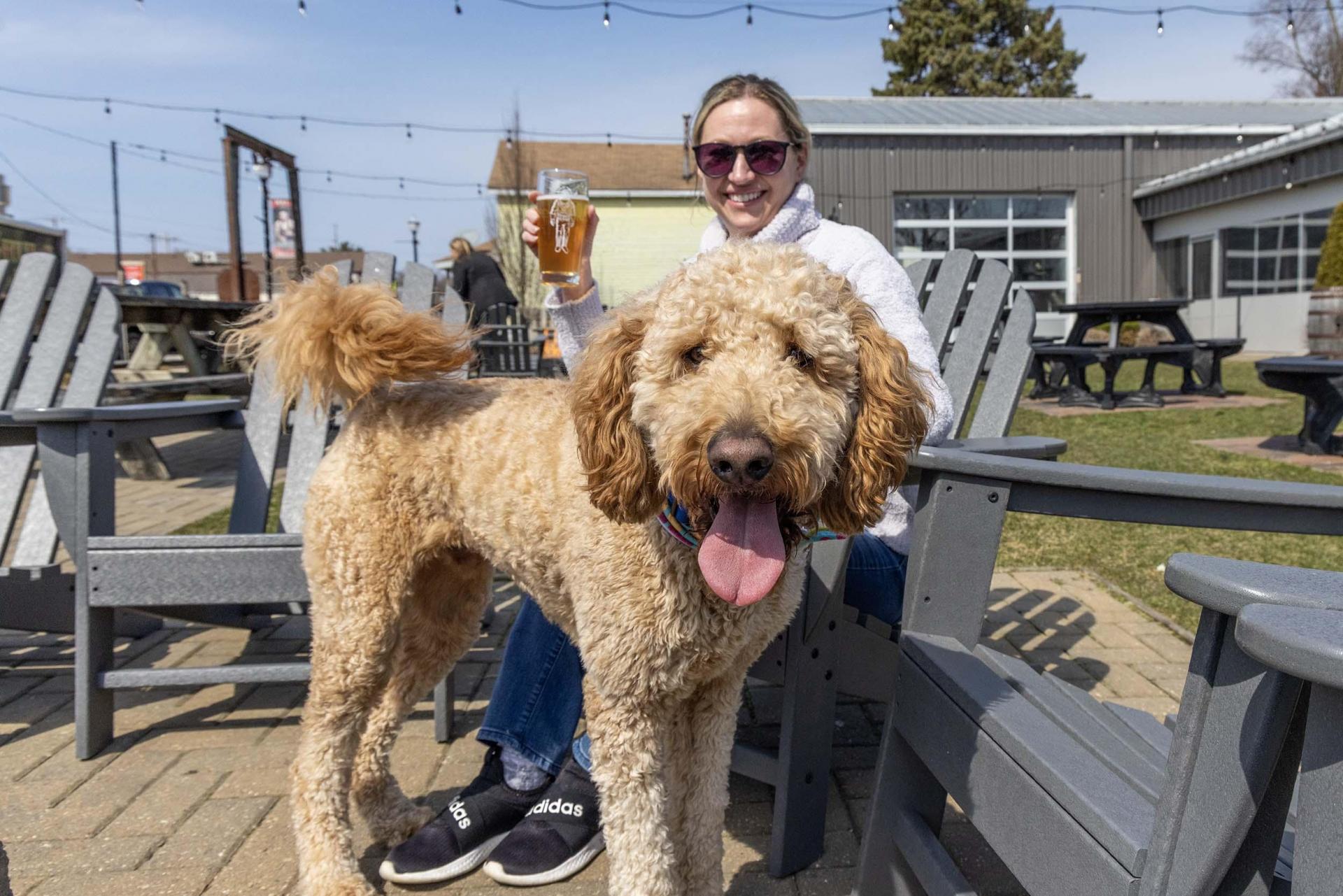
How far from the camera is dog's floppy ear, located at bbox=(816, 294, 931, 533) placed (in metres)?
1.68

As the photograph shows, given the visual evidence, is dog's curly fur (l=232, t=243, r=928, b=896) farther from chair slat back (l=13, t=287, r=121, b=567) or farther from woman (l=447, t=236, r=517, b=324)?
woman (l=447, t=236, r=517, b=324)

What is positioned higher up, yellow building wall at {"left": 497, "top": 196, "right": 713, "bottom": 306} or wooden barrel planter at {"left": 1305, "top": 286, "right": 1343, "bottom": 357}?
yellow building wall at {"left": 497, "top": 196, "right": 713, "bottom": 306}

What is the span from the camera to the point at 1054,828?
4.41 ft

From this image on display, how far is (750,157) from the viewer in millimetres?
2676

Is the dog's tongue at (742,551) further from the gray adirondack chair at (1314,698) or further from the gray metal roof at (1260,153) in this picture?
the gray metal roof at (1260,153)

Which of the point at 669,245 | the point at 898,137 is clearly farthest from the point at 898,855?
the point at 669,245

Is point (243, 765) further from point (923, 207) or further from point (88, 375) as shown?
point (923, 207)

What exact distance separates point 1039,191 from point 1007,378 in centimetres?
2076

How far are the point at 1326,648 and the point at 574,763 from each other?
201 cm

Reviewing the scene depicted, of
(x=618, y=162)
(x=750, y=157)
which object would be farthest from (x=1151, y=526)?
(x=618, y=162)

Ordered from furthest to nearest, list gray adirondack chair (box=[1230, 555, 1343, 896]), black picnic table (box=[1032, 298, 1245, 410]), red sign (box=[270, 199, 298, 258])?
red sign (box=[270, 199, 298, 258]) < black picnic table (box=[1032, 298, 1245, 410]) < gray adirondack chair (box=[1230, 555, 1343, 896])

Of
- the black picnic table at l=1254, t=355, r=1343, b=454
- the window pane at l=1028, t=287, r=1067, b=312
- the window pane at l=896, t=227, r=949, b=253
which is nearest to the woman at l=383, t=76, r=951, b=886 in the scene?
the black picnic table at l=1254, t=355, r=1343, b=454

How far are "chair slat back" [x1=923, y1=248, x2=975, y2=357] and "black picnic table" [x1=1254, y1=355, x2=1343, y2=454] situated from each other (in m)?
5.40

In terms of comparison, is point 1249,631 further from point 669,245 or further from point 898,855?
point 669,245
